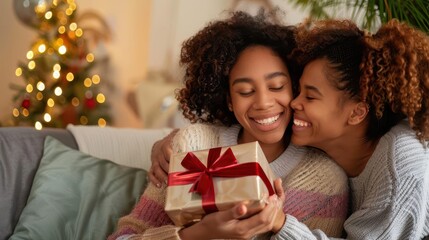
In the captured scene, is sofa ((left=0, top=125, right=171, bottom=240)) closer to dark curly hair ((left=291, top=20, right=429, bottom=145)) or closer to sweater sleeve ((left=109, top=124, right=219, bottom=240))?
sweater sleeve ((left=109, top=124, right=219, bottom=240))

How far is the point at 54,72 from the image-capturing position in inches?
151

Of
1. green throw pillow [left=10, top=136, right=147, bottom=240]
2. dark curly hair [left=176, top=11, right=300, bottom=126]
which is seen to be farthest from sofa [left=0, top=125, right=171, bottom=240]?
dark curly hair [left=176, top=11, right=300, bottom=126]

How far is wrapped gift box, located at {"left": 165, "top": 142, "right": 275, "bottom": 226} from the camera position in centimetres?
125

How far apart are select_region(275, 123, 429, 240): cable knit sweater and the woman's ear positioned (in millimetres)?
77

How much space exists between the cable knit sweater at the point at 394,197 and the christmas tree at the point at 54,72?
2.66m

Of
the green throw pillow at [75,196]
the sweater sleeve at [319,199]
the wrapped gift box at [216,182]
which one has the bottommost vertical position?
the green throw pillow at [75,196]

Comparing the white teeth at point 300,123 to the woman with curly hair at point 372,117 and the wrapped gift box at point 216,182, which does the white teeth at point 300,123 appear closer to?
the woman with curly hair at point 372,117

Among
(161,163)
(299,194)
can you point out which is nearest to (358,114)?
(299,194)

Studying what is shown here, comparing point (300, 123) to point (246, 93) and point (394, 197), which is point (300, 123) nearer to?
point (246, 93)

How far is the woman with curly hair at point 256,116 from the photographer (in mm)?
1604

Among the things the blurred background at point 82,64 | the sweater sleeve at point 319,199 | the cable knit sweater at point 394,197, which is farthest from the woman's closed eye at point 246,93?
the blurred background at point 82,64

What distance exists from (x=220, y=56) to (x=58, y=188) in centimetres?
70

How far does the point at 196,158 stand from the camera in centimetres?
135

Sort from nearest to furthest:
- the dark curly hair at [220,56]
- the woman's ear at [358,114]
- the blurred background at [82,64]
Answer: the woman's ear at [358,114]
the dark curly hair at [220,56]
the blurred background at [82,64]
